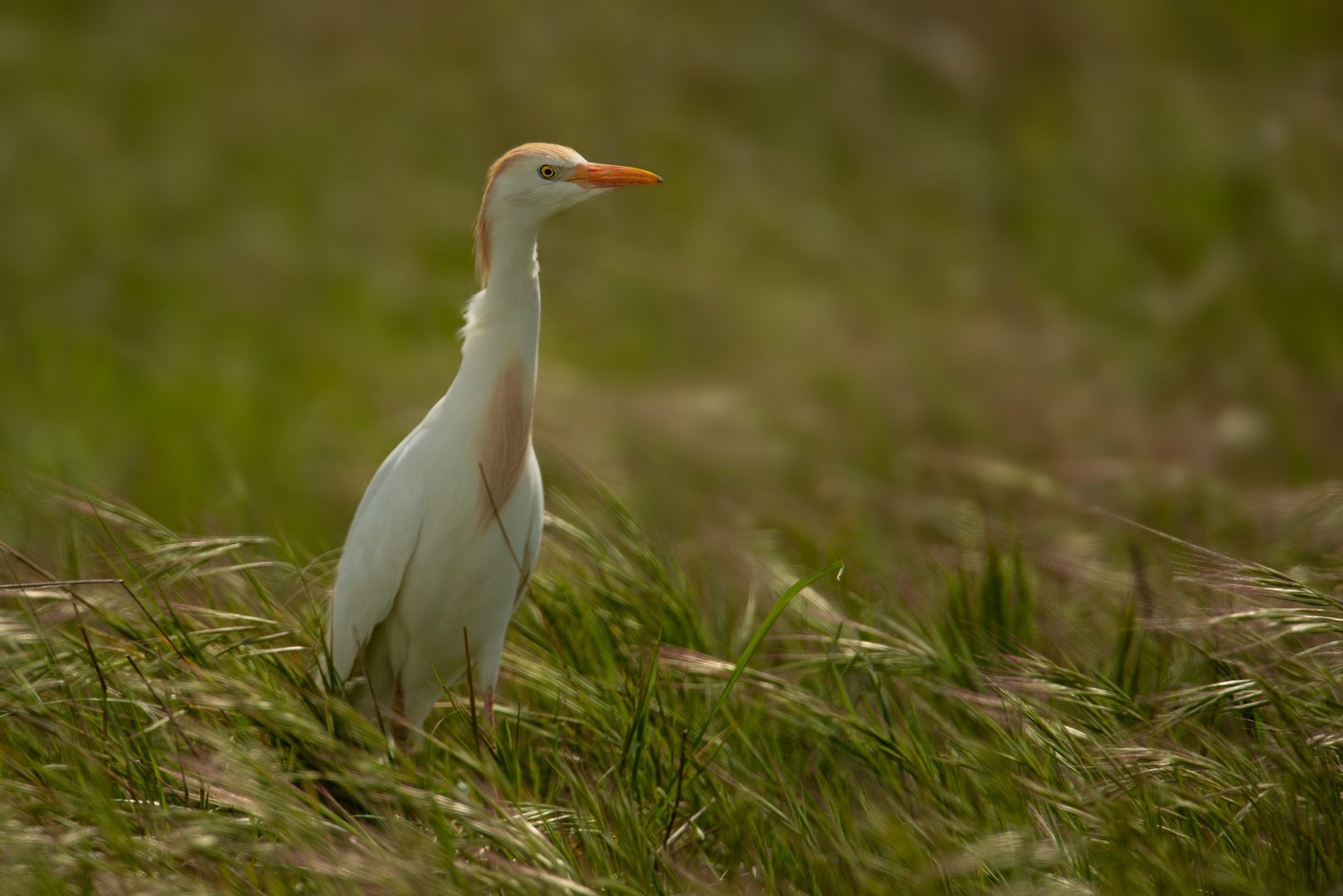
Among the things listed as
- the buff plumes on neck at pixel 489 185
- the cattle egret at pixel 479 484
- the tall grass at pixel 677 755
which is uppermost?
the buff plumes on neck at pixel 489 185

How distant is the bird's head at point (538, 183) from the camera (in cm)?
225

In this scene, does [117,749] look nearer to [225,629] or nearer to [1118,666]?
[225,629]

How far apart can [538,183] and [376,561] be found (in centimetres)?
89

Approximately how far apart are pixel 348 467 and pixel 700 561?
5391 millimetres

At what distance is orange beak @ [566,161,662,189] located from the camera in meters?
2.29

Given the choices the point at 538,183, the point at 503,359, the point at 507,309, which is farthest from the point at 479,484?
the point at 538,183

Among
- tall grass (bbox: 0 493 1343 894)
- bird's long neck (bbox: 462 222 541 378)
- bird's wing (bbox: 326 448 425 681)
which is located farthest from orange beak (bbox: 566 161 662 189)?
tall grass (bbox: 0 493 1343 894)

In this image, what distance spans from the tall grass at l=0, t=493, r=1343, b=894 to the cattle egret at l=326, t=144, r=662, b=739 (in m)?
0.13

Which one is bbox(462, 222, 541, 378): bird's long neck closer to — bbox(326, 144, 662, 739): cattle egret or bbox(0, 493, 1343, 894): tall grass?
bbox(326, 144, 662, 739): cattle egret

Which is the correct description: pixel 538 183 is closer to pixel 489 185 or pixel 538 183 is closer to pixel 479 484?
pixel 489 185

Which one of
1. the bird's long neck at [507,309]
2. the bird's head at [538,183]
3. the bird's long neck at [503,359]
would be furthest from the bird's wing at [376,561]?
the bird's head at [538,183]

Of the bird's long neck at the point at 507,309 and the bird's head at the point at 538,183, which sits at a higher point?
the bird's head at the point at 538,183

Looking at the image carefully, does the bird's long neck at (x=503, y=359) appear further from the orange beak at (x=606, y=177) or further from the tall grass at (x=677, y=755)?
the tall grass at (x=677, y=755)

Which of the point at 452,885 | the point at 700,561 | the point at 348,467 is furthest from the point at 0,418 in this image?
the point at 452,885
